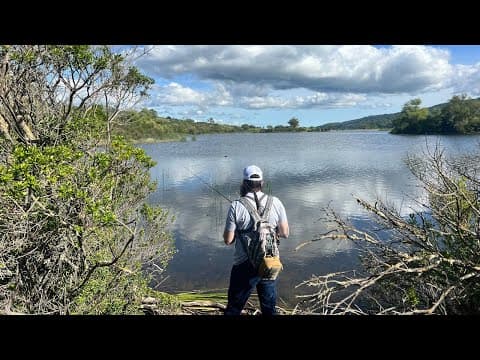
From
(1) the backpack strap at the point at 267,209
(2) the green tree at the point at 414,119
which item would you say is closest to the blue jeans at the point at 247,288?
(1) the backpack strap at the point at 267,209

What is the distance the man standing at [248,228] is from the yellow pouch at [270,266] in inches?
3.3

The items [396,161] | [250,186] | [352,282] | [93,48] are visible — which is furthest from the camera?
[396,161]

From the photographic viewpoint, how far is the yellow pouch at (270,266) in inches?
74.5

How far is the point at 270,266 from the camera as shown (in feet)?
6.21

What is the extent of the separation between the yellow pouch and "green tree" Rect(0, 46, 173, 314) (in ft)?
5.41

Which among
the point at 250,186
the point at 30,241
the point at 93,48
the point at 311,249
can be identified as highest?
the point at 93,48

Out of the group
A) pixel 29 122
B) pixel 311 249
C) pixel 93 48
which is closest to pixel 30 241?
pixel 29 122

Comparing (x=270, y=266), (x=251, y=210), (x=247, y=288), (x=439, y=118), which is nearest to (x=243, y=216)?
(x=251, y=210)

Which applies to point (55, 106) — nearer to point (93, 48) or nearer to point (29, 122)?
point (29, 122)

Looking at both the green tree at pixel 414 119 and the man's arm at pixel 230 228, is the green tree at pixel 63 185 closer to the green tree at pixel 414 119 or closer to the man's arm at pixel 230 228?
the man's arm at pixel 230 228
